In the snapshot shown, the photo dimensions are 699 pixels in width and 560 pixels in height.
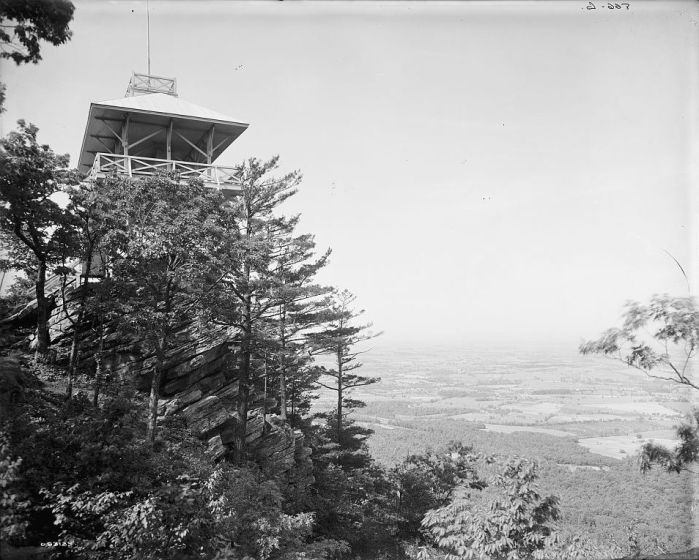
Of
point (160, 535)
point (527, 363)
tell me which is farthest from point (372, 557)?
point (527, 363)

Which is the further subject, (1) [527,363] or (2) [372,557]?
(1) [527,363]

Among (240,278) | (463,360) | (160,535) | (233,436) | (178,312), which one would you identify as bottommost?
(463,360)

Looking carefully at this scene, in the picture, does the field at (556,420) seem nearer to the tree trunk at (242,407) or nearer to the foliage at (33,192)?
the tree trunk at (242,407)

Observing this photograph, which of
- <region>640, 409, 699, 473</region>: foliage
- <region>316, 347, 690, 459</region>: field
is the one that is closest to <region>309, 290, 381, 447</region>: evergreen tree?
<region>640, 409, 699, 473</region>: foliage

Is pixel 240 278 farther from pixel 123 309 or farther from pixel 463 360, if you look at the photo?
pixel 463 360

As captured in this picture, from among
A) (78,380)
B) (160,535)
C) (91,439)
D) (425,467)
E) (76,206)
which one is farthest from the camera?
(425,467)

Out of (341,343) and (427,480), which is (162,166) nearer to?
(341,343)
